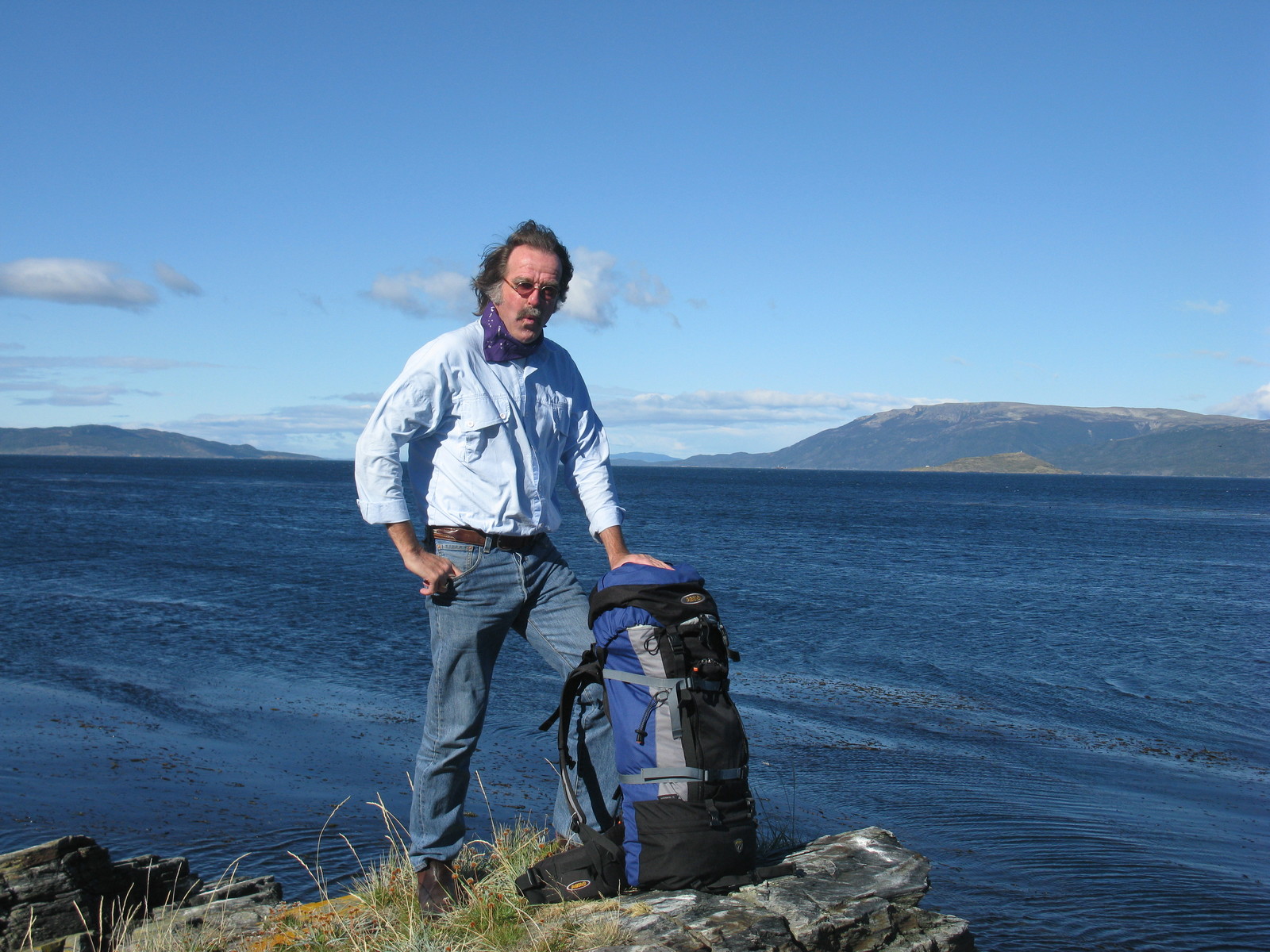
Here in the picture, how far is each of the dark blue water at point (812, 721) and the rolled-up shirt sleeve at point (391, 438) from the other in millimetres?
3129

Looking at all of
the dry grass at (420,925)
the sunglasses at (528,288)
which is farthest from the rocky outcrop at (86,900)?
the sunglasses at (528,288)

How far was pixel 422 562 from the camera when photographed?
332 centimetres

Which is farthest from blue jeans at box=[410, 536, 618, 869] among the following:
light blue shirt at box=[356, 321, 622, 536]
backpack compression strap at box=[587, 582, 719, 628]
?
backpack compression strap at box=[587, 582, 719, 628]

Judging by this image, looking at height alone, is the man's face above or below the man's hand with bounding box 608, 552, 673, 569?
above

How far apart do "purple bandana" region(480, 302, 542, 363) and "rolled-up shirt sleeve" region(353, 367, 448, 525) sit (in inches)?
9.8

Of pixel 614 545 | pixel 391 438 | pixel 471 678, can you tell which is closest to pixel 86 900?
pixel 471 678

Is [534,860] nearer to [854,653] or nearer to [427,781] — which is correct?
[427,781]

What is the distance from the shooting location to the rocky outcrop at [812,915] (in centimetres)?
303

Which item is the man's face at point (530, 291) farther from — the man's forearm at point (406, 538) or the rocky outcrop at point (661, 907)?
the rocky outcrop at point (661, 907)

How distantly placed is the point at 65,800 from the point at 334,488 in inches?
3372

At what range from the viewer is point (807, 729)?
9.81 metres

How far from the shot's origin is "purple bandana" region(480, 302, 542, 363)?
3.48 metres

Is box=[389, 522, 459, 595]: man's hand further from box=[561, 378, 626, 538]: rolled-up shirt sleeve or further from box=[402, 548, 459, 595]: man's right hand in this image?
box=[561, 378, 626, 538]: rolled-up shirt sleeve

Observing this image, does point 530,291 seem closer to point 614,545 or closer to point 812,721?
point 614,545
